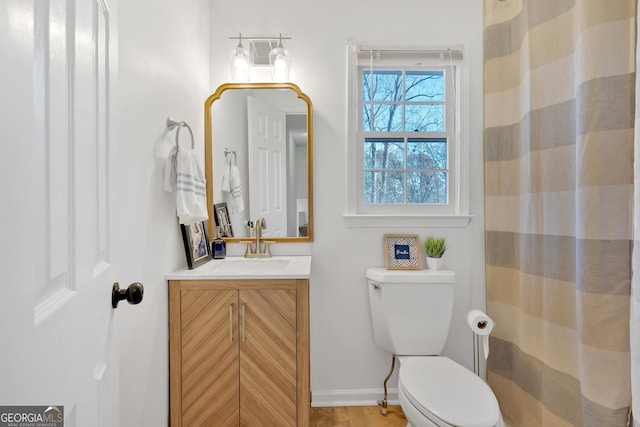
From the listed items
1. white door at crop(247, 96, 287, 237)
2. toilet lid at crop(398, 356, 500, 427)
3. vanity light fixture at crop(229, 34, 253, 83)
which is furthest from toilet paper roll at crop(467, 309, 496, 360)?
vanity light fixture at crop(229, 34, 253, 83)

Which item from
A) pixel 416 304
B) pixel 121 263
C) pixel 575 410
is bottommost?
pixel 575 410

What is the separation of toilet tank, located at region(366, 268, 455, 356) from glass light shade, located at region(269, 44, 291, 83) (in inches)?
49.2

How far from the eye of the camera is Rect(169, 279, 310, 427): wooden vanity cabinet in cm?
155

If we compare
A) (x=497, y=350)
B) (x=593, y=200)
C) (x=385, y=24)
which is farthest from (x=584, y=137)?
(x=385, y=24)

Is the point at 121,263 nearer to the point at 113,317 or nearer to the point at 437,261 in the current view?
the point at 113,317

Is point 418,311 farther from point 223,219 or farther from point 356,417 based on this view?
point 223,219

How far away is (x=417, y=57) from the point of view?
6.72 feet

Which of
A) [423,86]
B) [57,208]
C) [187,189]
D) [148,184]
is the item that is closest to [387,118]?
[423,86]

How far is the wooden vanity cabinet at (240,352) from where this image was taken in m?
1.55

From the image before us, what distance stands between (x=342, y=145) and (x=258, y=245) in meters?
0.76

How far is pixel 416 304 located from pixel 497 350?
45 centimetres

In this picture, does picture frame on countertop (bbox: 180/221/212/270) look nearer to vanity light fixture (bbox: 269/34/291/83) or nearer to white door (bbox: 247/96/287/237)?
white door (bbox: 247/96/287/237)

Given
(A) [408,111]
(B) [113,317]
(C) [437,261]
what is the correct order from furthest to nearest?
(A) [408,111] → (C) [437,261] → (B) [113,317]

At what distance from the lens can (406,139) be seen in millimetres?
2086
